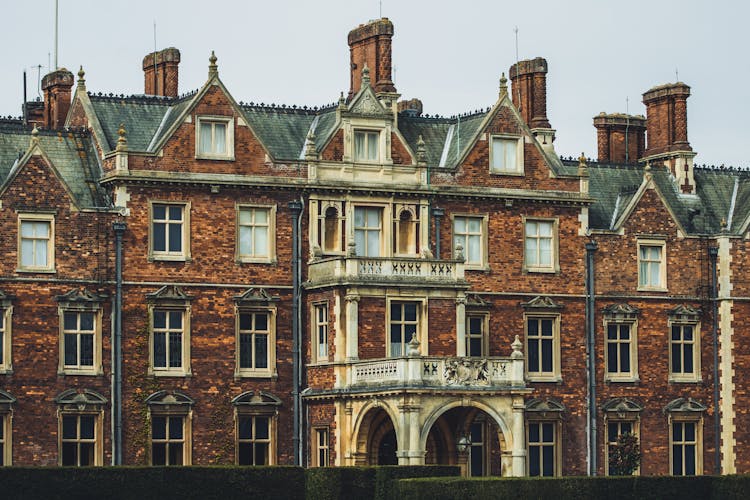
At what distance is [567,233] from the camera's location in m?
66.1

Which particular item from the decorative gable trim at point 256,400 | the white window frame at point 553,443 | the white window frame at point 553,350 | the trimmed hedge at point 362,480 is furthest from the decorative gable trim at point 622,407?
the trimmed hedge at point 362,480

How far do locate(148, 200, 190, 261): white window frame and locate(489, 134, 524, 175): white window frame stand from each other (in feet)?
32.6

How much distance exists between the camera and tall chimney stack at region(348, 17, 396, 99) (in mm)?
65188

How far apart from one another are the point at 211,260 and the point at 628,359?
46.1 feet

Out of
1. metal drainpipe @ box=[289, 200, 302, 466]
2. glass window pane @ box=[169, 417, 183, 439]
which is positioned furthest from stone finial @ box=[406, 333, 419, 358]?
glass window pane @ box=[169, 417, 183, 439]

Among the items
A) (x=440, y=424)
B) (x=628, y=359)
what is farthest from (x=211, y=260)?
(x=628, y=359)

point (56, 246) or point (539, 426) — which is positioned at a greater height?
point (56, 246)

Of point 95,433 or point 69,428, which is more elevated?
point 69,428

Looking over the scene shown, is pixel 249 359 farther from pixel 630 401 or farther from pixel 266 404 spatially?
pixel 630 401

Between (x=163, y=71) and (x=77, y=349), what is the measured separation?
10667 millimetres

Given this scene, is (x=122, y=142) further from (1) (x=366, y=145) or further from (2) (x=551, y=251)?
(2) (x=551, y=251)

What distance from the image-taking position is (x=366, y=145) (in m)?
63.5

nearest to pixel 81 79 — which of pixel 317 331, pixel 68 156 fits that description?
pixel 68 156

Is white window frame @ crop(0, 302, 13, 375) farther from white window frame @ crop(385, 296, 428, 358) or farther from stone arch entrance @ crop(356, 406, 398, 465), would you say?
white window frame @ crop(385, 296, 428, 358)
